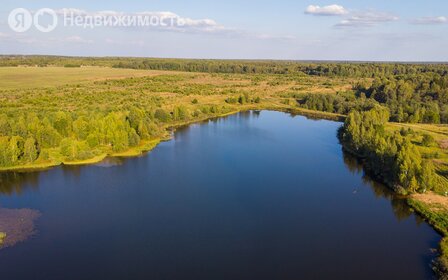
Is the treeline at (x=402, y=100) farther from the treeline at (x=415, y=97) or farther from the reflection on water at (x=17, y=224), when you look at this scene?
the reflection on water at (x=17, y=224)

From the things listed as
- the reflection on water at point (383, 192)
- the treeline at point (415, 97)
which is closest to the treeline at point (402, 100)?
the treeline at point (415, 97)

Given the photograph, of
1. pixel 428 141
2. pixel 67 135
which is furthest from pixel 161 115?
pixel 428 141

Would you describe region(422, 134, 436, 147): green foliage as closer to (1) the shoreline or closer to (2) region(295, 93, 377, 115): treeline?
(1) the shoreline

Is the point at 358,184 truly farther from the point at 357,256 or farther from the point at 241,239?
the point at 241,239

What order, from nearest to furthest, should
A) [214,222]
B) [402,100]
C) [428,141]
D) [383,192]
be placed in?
1. [214,222]
2. [383,192]
3. [428,141]
4. [402,100]

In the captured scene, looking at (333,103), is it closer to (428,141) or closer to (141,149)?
(428,141)
